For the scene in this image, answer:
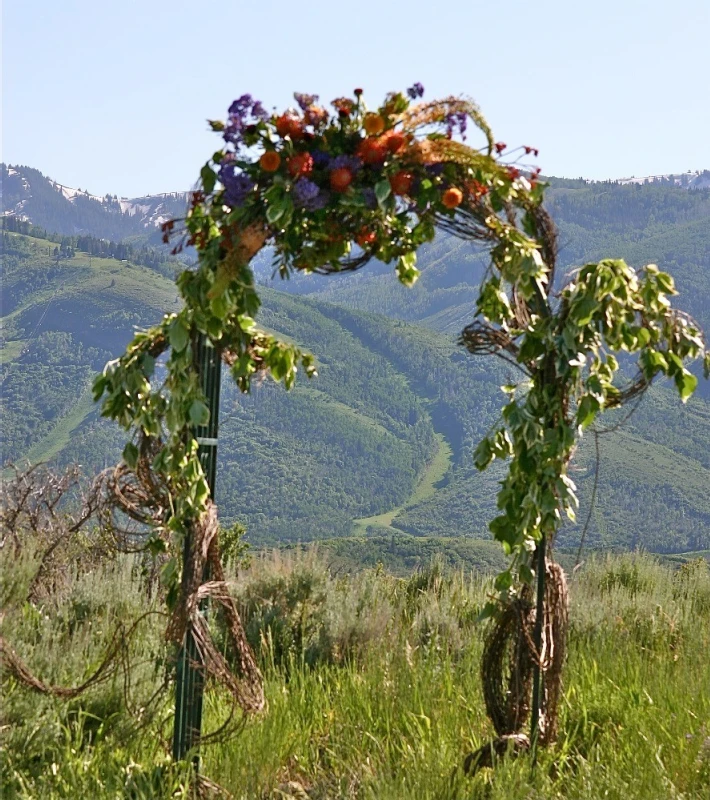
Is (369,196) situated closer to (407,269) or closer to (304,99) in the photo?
(304,99)

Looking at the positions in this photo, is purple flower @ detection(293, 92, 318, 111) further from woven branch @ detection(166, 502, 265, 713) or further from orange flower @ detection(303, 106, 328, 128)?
woven branch @ detection(166, 502, 265, 713)

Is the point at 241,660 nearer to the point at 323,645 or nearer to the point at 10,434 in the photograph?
the point at 323,645

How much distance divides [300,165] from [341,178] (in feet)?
0.42

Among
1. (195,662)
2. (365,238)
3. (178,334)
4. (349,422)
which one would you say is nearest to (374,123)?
(365,238)

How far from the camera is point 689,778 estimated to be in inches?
120

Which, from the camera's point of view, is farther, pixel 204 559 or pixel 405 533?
pixel 405 533

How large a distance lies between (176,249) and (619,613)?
3.47 metres

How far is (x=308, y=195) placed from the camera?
2.94 meters

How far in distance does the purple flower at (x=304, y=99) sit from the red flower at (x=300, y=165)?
0.16m

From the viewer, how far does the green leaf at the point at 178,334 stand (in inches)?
120

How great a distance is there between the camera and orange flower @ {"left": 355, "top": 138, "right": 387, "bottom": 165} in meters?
3.01

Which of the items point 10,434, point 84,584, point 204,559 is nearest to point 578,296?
point 204,559

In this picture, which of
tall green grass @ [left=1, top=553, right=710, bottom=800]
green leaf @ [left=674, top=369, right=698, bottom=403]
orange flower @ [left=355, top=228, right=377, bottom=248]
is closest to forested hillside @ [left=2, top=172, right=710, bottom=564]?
tall green grass @ [left=1, top=553, right=710, bottom=800]

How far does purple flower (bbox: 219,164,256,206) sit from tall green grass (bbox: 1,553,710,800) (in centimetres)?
175
